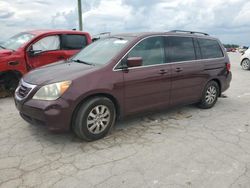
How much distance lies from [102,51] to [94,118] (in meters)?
1.31

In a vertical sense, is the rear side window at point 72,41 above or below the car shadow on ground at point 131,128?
above

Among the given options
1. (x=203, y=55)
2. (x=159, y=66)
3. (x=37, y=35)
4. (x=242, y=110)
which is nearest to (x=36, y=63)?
(x=37, y=35)

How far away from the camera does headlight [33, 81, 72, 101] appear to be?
3701mm

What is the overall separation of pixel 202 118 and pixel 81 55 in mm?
A: 2715

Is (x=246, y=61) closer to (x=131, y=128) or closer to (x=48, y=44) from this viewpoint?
(x=48, y=44)

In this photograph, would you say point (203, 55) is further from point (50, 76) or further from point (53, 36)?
point (53, 36)

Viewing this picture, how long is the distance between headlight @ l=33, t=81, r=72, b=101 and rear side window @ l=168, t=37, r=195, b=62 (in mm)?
2206

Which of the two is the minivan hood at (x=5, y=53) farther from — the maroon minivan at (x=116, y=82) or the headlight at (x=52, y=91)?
the headlight at (x=52, y=91)

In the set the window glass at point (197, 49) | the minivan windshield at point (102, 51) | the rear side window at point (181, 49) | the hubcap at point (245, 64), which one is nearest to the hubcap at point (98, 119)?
the minivan windshield at point (102, 51)

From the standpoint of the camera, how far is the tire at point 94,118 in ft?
12.6

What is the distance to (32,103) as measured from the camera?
12.4 feet

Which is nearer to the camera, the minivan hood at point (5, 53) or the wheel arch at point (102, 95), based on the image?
the wheel arch at point (102, 95)

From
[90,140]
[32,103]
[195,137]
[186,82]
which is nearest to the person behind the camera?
[32,103]

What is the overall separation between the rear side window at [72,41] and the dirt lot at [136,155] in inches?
A: 116
